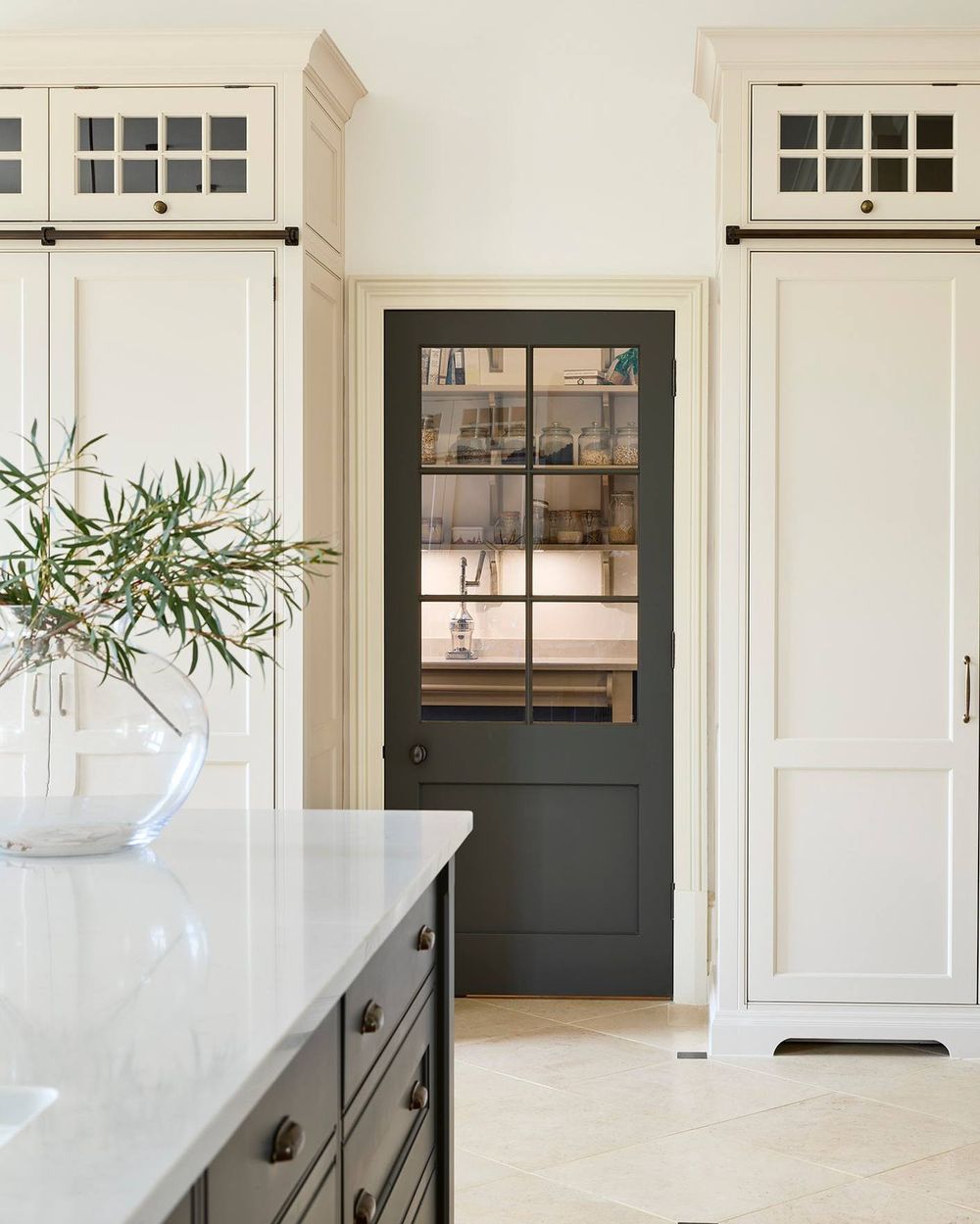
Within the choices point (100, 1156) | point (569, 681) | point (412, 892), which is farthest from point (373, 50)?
point (100, 1156)

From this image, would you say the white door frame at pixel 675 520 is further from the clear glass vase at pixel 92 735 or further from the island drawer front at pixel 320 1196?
the island drawer front at pixel 320 1196

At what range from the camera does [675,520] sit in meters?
3.98

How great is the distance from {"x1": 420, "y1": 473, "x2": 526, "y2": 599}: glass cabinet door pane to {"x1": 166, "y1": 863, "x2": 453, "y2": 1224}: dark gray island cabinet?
203 cm

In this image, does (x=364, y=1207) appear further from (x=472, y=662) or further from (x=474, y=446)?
(x=474, y=446)

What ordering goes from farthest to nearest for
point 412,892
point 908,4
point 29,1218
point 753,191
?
point 908,4 < point 753,191 < point 412,892 < point 29,1218

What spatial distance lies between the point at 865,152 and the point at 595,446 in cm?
116

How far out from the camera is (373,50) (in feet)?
13.0

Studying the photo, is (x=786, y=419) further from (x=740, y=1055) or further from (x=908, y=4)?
(x=740, y=1055)

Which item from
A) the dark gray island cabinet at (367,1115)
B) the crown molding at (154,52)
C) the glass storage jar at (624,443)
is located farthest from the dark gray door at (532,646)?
the dark gray island cabinet at (367,1115)

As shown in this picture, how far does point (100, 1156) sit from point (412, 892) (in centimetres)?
87

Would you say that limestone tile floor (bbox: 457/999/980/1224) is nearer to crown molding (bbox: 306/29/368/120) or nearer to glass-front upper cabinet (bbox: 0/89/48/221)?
glass-front upper cabinet (bbox: 0/89/48/221)

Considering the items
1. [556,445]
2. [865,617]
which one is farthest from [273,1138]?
[556,445]

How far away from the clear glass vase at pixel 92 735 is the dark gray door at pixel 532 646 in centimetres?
228

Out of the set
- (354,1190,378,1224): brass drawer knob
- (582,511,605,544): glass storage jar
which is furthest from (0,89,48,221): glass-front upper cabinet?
(354,1190,378,1224): brass drawer knob
